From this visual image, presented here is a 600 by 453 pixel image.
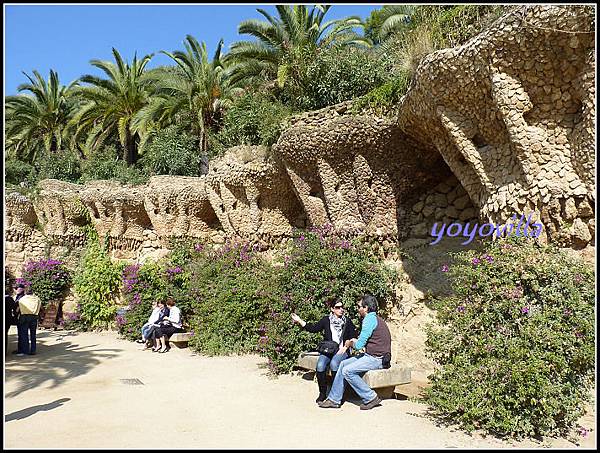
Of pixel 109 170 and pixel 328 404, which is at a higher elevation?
pixel 109 170

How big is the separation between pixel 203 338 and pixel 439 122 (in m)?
6.17

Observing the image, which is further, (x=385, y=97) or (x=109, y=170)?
(x=109, y=170)

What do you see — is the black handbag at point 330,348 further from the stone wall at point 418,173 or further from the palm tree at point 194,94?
the palm tree at point 194,94

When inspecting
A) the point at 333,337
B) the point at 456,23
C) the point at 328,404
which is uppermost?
the point at 456,23

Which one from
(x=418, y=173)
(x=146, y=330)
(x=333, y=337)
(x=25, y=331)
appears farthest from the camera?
(x=146, y=330)

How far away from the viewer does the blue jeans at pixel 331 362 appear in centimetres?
621

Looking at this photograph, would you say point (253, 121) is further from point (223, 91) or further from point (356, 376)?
point (356, 376)

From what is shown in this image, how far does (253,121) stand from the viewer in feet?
43.4

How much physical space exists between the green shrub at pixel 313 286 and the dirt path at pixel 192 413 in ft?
1.81

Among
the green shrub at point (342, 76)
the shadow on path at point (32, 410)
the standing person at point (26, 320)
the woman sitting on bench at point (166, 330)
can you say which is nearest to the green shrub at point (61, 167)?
the standing person at point (26, 320)

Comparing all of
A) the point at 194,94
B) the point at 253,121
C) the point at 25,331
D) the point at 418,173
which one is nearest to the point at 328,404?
the point at 418,173

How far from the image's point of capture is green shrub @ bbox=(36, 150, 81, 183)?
20.1 m

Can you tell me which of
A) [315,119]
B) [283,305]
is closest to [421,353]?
[283,305]

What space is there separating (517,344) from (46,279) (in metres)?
14.3
